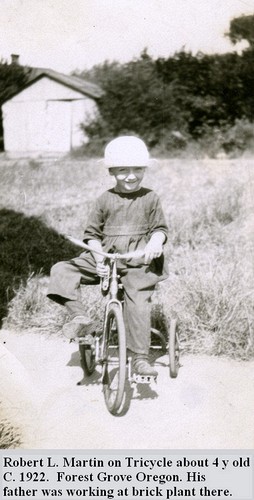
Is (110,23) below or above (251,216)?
above

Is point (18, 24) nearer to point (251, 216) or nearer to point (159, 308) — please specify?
point (159, 308)

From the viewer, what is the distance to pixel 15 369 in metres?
3.63

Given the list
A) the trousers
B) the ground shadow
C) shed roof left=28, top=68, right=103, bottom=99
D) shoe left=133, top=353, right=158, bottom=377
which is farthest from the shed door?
shoe left=133, top=353, right=158, bottom=377

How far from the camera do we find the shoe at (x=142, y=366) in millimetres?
3061

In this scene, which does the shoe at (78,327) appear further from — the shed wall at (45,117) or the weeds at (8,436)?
the shed wall at (45,117)

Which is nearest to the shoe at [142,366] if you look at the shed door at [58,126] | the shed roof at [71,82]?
the shed roof at [71,82]

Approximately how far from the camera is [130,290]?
3.21 meters

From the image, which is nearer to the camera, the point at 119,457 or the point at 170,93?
the point at 119,457

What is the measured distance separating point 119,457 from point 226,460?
549 mm

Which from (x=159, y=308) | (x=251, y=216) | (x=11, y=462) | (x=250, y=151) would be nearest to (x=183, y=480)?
(x=11, y=462)

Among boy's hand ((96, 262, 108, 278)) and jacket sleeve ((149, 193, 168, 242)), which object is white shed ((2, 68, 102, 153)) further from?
boy's hand ((96, 262, 108, 278))

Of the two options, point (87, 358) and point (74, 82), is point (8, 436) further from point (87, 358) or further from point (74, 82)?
point (74, 82)

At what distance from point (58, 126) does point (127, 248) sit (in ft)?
48.0

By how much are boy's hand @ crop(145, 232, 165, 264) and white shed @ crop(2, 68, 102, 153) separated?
273 inches
